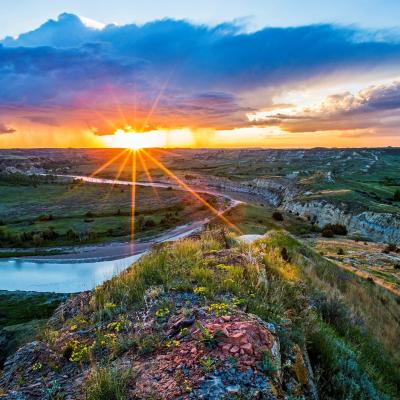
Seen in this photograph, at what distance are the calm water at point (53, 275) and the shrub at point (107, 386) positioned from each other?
1248 inches

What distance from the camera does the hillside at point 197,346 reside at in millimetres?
4598

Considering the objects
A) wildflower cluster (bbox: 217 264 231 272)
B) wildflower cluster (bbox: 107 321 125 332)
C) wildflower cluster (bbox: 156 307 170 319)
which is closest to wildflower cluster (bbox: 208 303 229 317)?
wildflower cluster (bbox: 156 307 170 319)

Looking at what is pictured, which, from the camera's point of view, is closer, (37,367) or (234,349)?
(234,349)

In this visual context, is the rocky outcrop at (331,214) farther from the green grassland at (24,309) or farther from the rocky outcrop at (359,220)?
the green grassland at (24,309)

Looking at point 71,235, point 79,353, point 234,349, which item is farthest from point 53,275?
point 234,349

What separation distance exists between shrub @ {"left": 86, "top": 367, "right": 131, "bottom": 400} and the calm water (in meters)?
31.7

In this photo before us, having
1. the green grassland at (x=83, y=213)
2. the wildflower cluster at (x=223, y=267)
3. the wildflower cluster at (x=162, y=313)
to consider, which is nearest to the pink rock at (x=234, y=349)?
the wildflower cluster at (x=162, y=313)

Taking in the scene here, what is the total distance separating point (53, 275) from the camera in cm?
4438

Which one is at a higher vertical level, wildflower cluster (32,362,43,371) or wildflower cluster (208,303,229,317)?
wildflower cluster (208,303,229,317)

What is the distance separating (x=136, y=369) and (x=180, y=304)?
202cm

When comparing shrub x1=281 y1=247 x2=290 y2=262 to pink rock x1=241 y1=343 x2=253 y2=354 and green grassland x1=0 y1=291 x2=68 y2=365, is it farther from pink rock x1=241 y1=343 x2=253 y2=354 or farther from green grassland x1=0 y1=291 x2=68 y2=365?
green grassland x1=0 y1=291 x2=68 y2=365

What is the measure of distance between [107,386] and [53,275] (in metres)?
44.3

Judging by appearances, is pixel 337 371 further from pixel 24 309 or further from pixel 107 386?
pixel 24 309

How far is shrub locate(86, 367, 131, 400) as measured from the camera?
4.42 metres
